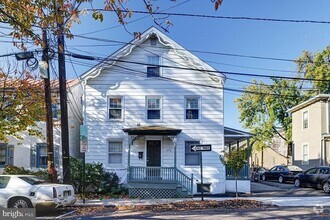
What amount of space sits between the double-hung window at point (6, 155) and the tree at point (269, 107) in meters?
27.0

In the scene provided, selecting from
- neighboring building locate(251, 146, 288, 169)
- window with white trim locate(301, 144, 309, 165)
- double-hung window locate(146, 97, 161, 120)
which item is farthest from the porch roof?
neighboring building locate(251, 146, 288, 169)

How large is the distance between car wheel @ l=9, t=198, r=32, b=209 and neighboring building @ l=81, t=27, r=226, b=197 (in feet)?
26.7

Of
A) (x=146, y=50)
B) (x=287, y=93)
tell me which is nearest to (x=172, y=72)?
(x=146, y=50)

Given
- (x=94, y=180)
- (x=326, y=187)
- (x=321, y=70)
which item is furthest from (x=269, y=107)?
(x=94, y=180)

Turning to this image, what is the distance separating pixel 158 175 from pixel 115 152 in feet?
10.1

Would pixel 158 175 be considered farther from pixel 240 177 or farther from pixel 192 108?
pixel 240 177

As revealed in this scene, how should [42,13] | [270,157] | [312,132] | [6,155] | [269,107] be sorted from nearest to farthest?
[42,13] < [6,155] < [312,132] < [269,107] < [270,157]

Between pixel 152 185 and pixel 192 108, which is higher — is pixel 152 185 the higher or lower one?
the lower one

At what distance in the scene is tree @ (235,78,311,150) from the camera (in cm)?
4212

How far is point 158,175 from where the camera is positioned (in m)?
19.3

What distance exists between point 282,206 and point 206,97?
26.7 feet

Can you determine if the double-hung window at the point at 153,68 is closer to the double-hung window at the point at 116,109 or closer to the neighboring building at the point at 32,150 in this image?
the double-hung window at the point at 116,109

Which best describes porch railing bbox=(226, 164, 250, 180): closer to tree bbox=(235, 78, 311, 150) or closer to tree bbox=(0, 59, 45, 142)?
tree bbox=(0, 59, 45, 142)

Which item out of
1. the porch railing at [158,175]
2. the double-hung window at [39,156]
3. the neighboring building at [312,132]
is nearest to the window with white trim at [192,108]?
the porch railing at [158,175]
